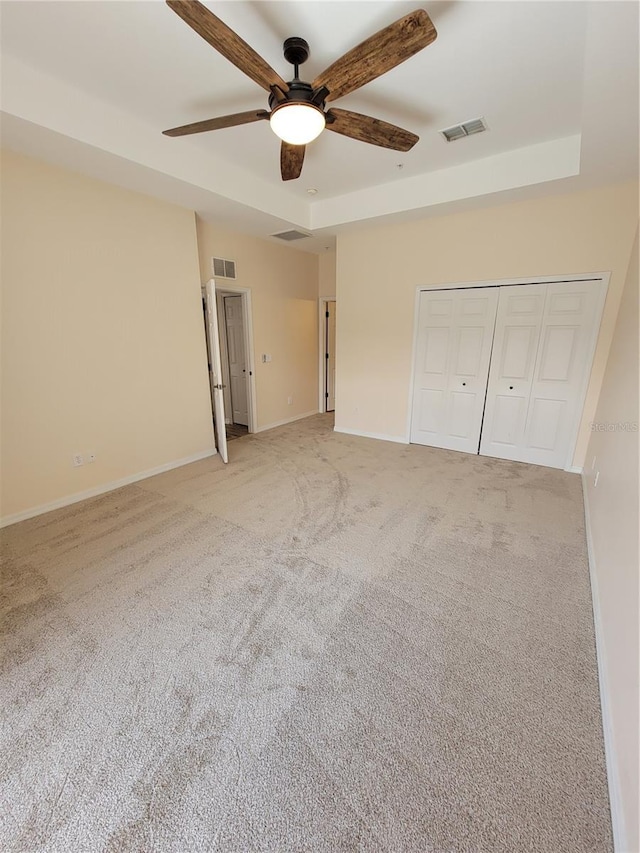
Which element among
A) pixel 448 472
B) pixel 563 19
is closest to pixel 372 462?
pixel 448 472

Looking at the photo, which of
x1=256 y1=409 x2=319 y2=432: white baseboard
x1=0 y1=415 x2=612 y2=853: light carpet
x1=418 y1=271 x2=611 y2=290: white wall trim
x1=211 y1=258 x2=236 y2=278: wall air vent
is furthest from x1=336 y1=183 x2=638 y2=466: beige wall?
x1=0 y1=415 x2=612 y2=853: light carpet

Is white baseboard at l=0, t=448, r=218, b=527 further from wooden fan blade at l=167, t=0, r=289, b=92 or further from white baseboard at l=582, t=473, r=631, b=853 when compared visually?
white baseboard at l=582, t=473, r=631, b=853

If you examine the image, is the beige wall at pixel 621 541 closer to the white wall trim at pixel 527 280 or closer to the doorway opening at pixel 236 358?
the white wall trim at pixel 527 280

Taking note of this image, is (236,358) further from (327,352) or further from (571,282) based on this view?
(571,282)

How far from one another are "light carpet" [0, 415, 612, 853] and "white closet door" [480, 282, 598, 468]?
47.7 inches

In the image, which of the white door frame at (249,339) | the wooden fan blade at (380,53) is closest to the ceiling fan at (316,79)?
the wooden fan blade at (380,53)

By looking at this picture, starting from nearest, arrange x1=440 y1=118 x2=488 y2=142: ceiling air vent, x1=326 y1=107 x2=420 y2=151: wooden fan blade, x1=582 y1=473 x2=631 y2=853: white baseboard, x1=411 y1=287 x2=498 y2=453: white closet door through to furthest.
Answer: x1=582 y1=473 x2=631 y2=853: white baseboard < x1=326 y1=107 x2=420 y2=151: wooden fan blade < x1=440 y1=118 x2=488 y2=142: ceiling air vent < x1=411 y1=287 x2=498 y2=453: white closet door

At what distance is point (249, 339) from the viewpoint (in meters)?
5.17

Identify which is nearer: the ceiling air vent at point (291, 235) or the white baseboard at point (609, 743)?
the white baseboard at point (609, 743)

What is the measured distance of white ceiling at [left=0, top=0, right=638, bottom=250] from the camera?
184 centimetres

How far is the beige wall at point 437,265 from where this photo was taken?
3.39 metres

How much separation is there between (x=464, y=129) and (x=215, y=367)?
3.21 meters

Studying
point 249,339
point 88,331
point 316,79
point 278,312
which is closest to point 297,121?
point 316,79

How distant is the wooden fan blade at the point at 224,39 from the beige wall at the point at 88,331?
6.99 feet
